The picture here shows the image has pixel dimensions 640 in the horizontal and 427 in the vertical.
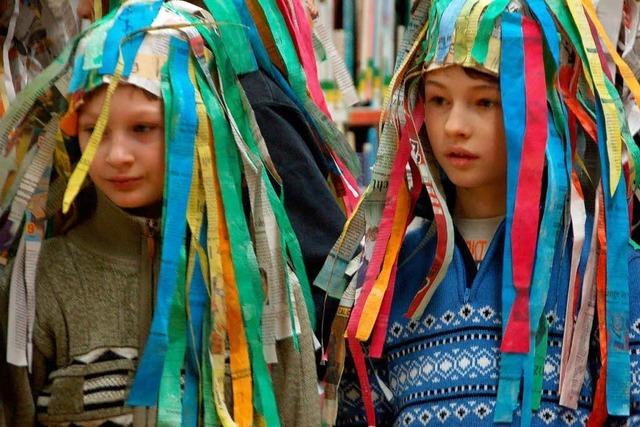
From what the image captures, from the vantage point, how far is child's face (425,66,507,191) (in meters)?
1.90

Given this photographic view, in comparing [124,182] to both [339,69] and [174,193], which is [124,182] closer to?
[174,193]

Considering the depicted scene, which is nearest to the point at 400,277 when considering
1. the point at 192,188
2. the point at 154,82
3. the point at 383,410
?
the point at 383,410

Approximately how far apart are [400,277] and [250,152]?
0.94 feet

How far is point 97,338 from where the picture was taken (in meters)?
1.88

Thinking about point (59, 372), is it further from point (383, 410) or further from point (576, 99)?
point (576, 99)

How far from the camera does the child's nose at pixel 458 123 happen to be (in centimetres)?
188

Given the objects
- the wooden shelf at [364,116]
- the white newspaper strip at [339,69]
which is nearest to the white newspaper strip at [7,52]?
the white newspaper strip at [339,69]

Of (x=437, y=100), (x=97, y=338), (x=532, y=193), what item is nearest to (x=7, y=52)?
(x=97, y=338)

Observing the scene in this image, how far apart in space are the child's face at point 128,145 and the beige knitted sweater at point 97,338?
57 millimetres

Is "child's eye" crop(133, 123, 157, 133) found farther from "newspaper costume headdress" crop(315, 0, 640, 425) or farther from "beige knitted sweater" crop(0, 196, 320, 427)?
"newspaper costume headdress" crop(315, 0, 640, 425)

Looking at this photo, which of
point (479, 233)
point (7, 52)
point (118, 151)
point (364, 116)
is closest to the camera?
point (118, 151)

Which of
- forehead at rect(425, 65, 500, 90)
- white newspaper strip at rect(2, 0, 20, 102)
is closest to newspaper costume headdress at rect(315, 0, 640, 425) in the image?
forehead at rect(425, 65, 500, 90)

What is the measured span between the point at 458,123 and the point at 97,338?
22.5 inches

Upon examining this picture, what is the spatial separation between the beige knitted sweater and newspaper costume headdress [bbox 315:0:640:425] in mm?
74
